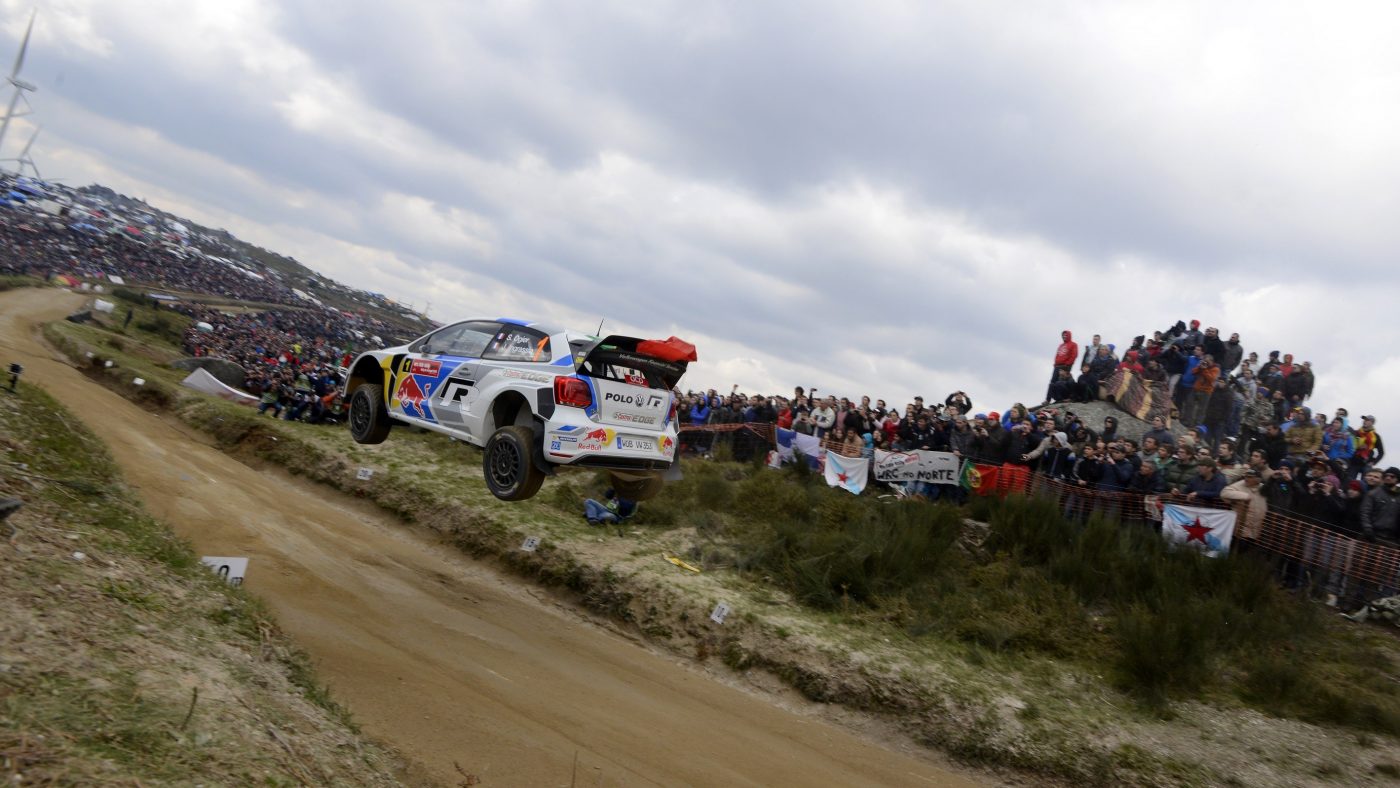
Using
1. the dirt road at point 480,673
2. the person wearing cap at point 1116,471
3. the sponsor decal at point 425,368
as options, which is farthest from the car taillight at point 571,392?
the person wearing cap at point 1116,471

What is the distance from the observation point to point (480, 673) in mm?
7098

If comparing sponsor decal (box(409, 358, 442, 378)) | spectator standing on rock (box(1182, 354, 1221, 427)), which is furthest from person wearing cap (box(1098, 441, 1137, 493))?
sponsor decal (box(409, 358, 442, 378))

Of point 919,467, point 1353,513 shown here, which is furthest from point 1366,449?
point 919,467

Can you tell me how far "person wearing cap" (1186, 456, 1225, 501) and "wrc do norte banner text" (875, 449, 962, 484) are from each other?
338cm

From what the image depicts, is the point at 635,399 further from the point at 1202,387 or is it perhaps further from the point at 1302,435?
the point at 1202,387

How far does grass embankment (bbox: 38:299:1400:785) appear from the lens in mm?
7824

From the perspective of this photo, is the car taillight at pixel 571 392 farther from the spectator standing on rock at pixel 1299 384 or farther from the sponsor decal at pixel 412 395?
the spectator standing on rock at pixel 1299 384

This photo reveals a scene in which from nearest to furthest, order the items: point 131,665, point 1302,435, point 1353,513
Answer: point 131,665 → point 1353,513 → point 1302,435

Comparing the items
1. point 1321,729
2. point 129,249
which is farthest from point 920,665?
point 129,249

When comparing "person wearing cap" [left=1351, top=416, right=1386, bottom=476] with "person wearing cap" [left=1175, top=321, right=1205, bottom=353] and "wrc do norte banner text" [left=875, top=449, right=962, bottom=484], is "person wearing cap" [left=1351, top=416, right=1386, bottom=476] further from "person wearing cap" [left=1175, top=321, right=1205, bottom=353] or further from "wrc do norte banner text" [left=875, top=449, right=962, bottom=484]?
"wrc do norte banner text" [left=875, top=449, right=962, bottom=484]

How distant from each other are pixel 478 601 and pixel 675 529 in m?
3.61

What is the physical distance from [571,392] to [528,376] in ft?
1.83

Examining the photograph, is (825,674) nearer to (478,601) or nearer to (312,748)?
(478,601)

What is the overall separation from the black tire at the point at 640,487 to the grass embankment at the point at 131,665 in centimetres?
399
